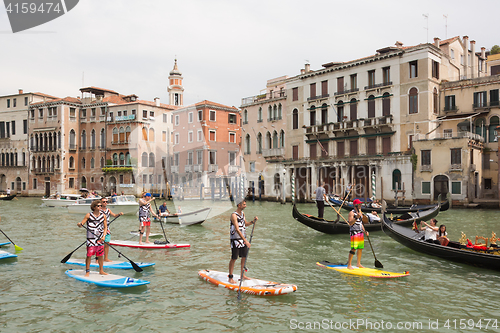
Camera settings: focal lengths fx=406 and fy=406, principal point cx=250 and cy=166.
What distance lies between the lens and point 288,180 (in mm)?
36000

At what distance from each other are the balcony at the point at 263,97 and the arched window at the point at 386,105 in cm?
1042

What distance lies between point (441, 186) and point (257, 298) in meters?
23.5

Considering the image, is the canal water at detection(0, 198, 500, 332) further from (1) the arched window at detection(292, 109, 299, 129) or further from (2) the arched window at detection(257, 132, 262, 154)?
(2) the arched window at detection(257, 132, 262, 154)

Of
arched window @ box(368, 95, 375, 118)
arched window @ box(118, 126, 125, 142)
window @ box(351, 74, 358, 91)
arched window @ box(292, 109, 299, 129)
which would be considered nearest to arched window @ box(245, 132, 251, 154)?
arched window @ box(292, 109, 299, 129)

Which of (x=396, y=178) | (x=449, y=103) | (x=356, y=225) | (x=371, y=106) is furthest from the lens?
(x=371, y=106)

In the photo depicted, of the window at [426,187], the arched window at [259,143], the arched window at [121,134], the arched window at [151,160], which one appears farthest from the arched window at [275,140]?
the arched window at [121,134]

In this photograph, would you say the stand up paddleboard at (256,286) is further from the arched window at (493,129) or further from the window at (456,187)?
the arched window at (493,129)

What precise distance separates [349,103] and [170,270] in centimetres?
2651

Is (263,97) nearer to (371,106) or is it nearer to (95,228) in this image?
(371,106)

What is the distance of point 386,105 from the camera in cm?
3012

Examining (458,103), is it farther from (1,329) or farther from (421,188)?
(1,329)

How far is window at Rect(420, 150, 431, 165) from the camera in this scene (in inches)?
1066

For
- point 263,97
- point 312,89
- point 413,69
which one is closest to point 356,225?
point 413,69

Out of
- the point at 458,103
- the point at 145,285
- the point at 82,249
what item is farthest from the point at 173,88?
the point at 145,285
